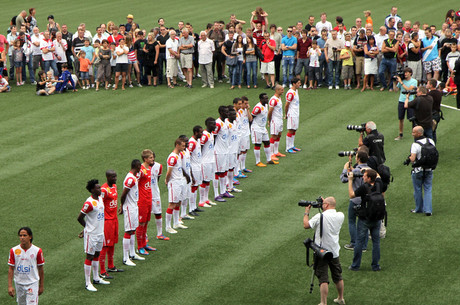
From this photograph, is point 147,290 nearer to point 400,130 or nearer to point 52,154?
point 52,154

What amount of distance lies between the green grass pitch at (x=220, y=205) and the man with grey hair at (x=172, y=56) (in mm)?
771

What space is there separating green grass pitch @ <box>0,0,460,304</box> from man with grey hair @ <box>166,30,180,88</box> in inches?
30.3

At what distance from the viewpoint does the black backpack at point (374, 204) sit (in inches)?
579

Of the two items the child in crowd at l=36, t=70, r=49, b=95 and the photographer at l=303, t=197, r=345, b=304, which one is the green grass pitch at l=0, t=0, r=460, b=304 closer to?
the child in crowd at l=36, t=70, r=49, b=95

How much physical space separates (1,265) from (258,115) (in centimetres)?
896

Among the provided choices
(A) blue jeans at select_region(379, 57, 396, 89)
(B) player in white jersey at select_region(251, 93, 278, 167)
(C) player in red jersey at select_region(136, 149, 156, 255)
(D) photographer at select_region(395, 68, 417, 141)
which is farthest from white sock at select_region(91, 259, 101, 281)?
(A) blue jeans at select_region(379, 57, 396, 89)

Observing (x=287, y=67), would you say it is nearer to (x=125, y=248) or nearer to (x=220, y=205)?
(x=220, y=205)

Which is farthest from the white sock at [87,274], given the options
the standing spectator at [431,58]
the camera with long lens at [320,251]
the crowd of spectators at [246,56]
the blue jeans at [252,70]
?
the standing spectator at [431,58]

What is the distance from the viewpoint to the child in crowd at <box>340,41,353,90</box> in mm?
29100

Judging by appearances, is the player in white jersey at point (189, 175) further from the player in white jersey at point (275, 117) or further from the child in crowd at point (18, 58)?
the child in crowd at point (18, 58)

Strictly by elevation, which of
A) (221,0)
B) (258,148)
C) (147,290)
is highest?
(221,0)

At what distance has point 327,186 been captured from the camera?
20.1m

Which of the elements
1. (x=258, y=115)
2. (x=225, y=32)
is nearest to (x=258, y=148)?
(x=258, y=115)

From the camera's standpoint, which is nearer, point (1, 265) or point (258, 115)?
point (1, 265)
